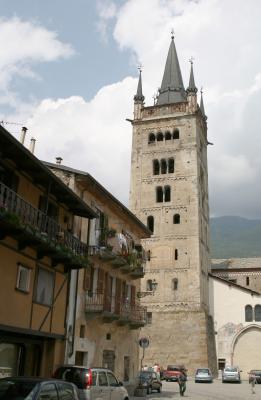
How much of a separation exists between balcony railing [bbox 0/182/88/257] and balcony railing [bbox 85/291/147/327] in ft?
14.0

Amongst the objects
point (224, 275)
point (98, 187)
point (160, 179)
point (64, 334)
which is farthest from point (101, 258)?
point (224, 275)

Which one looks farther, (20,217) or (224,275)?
(224,275)

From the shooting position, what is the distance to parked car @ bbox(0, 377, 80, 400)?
31.2 ft

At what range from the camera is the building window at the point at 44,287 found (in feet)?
60.6

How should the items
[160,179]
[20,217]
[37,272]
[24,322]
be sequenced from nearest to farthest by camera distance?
[20,217] < [24,322] < [37,272] < [160,179]

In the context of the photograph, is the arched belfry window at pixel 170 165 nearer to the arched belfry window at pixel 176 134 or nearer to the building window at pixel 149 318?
the arched belfry window at pixel 176 134

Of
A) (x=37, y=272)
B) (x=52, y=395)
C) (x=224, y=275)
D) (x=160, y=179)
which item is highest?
(x=160, y=179)

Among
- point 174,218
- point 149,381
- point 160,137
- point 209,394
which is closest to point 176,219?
point 174,218

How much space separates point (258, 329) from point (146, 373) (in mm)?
26613

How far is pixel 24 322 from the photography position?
17094 millimetres

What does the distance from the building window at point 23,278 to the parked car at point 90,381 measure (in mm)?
3198

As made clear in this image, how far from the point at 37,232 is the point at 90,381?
5060 millimetres

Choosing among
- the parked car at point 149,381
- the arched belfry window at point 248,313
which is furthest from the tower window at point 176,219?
the parked car at point 149,381

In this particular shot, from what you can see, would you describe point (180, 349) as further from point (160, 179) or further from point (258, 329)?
point (160, 179)
